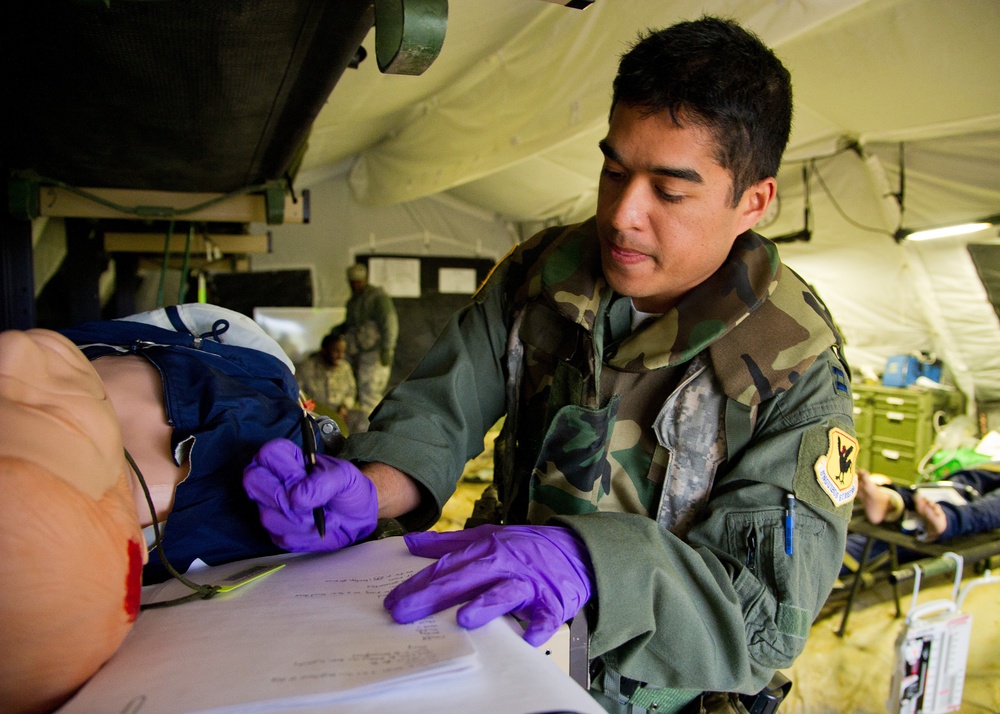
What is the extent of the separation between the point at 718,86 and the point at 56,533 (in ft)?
3.37

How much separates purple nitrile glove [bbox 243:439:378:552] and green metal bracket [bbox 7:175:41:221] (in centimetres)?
126

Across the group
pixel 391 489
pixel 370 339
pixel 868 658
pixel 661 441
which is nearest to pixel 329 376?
pixel 370 339

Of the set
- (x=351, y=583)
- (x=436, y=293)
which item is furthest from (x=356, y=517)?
(x=436, y=293)

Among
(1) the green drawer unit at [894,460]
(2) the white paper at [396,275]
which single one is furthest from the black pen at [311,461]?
(2) the white paper at [396,275]

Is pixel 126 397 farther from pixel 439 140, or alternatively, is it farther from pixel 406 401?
pixel 439 140

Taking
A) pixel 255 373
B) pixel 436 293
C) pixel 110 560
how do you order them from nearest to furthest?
pixel 110 560 < pixel 255 373 < pixel 436 293

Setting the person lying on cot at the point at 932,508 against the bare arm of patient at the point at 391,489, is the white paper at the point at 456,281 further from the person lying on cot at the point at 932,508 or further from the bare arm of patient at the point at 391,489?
the bare arm of patient at the point at 391,489

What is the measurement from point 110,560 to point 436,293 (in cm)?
792

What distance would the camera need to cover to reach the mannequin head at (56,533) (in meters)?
0.55

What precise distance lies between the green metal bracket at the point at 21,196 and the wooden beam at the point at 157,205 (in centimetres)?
6

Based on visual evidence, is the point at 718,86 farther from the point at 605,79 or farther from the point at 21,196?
the point at 605,79

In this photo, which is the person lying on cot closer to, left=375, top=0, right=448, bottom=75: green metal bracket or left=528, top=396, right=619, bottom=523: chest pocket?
left=528, top=396, right=619, bottom=523: chest pocket

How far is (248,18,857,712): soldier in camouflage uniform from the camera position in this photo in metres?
0.84

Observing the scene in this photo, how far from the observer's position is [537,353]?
1.33 m
